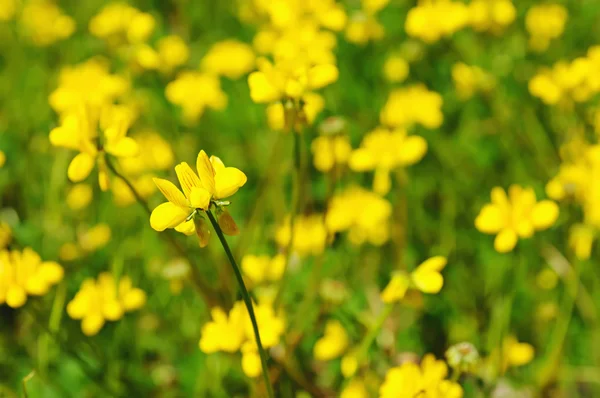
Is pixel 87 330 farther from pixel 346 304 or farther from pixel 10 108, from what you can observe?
pixel 10 108

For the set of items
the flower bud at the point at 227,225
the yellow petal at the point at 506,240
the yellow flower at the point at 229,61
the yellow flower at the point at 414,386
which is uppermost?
the flower bud at the point at 227,225

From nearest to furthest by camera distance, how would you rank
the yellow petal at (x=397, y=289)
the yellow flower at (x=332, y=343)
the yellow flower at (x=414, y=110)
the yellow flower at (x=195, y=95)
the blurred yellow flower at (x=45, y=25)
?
the yellow petal at (x=397, y=289), the yellow flower at (x=332, y=343), the yellow flower at (x=414, y=110), the yellow flower at (x=195, y=95), the blurred yellow flower at (x=45, y=25)

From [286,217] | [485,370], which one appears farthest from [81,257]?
[485,370]

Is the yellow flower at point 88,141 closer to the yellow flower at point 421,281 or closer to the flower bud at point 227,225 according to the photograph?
the flower bud at point 227,225

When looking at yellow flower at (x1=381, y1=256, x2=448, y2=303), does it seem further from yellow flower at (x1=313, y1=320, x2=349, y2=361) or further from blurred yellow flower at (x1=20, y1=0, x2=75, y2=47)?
blurred yellow flower at (x1=20, y1=0, x2=75, y2=47)

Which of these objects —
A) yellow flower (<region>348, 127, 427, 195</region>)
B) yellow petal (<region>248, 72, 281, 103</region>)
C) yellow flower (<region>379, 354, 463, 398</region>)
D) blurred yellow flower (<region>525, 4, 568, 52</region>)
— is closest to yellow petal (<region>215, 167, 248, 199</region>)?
yellow petal (<region>248, 72, 281, 103</region>)

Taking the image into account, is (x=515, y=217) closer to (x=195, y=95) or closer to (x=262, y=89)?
(x=262, y=89)

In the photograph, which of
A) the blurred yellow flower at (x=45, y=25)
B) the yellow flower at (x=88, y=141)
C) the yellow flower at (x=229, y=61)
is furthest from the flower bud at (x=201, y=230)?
the blurred yellow flower at (x=45, y=25)

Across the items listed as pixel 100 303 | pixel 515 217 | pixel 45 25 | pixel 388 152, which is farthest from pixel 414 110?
pixel 45 25
